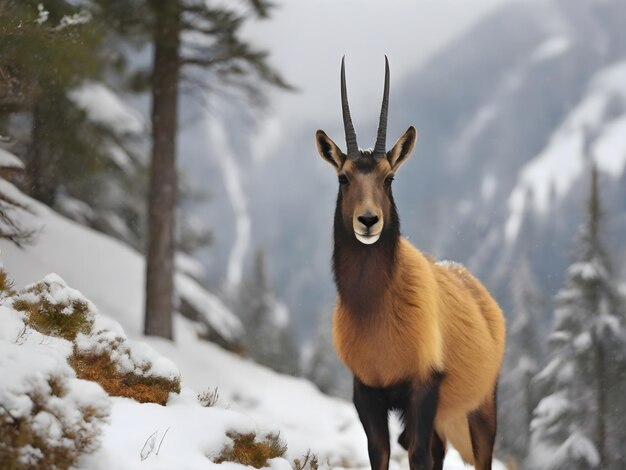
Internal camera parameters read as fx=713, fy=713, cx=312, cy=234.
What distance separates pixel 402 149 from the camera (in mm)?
6219

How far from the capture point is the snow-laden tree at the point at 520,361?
17.2 m

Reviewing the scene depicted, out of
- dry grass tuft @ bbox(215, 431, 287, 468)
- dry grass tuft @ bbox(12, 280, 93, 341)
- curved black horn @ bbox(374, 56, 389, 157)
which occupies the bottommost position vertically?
dry grass tuft @ bbox(215, 431, 287, 468)

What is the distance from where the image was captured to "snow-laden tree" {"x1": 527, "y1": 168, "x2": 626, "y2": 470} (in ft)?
39.7

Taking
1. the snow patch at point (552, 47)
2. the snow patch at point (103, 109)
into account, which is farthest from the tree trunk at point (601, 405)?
the snow patch at point (552, 47)

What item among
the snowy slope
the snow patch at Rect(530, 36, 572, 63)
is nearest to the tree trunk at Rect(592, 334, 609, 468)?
the snowy slope

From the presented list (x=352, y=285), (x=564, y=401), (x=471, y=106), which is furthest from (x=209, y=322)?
(x=471, y=106)

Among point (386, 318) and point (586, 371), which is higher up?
point (586, 371)

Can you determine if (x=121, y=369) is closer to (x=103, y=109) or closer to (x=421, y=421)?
(x=421, y=421)

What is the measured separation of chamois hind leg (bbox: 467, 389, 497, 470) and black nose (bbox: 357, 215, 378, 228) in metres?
2.61

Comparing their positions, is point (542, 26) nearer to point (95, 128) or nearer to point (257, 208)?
point (257, 208)

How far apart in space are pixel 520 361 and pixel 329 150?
14980 mm

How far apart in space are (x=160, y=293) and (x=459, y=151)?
447ft

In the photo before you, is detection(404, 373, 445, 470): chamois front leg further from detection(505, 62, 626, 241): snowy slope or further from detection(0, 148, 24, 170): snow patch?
detection(505, 62, 626, 241): snowy slope

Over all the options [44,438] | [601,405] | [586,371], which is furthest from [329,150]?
[586,371]
